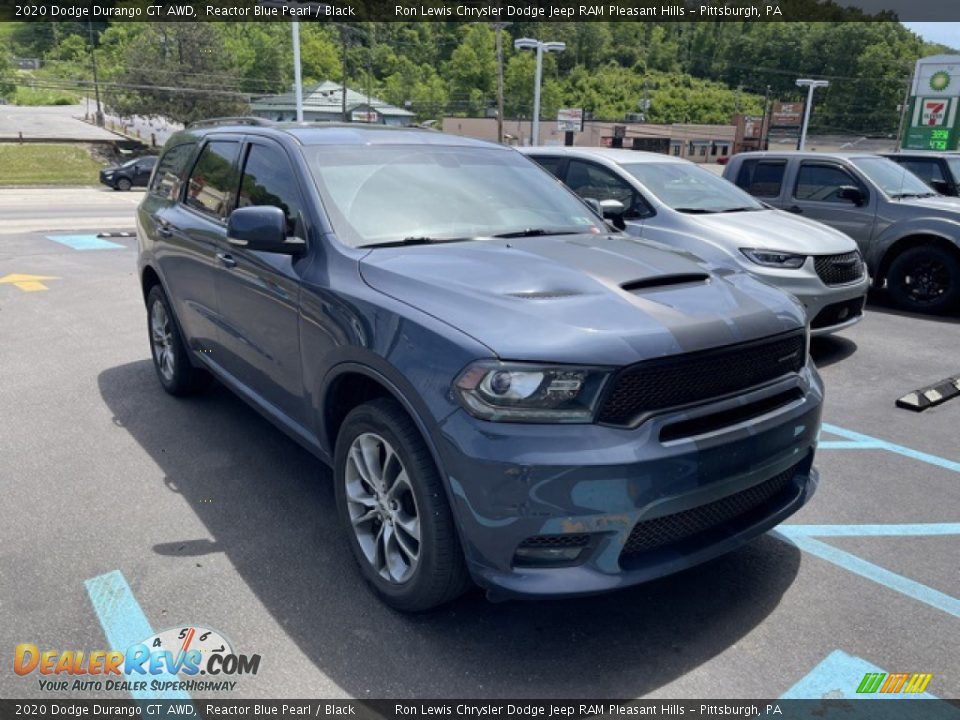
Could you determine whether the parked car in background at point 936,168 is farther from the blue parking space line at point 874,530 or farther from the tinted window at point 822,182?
the blue parking space line at point 874,530

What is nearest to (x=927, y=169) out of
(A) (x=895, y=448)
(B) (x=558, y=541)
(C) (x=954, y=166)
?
(C) (x=954, y=166)

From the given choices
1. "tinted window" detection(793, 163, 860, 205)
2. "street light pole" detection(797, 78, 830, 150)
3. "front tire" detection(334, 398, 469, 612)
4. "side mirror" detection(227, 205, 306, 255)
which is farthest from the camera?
"street light pole" detection(797, 78, 830, 150)

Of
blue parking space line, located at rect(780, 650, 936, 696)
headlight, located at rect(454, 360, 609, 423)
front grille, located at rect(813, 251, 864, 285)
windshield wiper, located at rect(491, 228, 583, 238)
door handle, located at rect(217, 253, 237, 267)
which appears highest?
windshield wiper, located at rect(491, 228, 583, 238)

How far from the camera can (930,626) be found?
288 cm

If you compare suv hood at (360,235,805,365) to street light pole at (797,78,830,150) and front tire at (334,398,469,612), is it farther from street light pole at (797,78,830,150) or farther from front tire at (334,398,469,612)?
street light pole at (797,78,830,150)

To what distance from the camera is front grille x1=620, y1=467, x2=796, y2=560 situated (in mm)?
2514

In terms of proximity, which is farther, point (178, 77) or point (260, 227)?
point (178, 77)

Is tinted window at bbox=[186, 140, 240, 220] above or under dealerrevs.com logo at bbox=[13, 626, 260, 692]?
above

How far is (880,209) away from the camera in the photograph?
8625mm

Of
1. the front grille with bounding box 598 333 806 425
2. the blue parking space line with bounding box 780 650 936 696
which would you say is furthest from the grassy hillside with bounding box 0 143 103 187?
the blue parking space line with bounding box 780 650 936 696

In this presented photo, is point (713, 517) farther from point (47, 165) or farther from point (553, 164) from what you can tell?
point (47, 165)

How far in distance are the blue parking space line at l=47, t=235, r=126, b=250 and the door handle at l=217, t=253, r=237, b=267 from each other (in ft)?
33.6

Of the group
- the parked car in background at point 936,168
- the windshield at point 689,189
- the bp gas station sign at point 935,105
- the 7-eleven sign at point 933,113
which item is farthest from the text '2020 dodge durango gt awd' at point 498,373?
the 7-eleven sign at point 933,113

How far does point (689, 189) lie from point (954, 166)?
6762 millimetres
